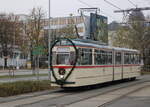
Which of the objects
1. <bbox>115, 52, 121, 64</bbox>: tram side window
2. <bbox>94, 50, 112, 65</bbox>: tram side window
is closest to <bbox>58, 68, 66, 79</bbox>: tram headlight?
<bbox>94, 50, 112, 65</bbox>: tram side window

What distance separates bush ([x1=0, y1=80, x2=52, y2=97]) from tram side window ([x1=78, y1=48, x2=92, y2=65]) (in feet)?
10.2

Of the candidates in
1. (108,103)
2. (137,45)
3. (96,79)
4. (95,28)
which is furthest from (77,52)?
(137,45)

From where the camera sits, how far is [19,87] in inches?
762

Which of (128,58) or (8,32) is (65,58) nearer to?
(128,58)

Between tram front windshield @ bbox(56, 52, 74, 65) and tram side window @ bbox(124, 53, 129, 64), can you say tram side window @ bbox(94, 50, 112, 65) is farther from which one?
tram side window @ bbox(124, 53, 129, 64)

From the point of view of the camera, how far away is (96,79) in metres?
22.5

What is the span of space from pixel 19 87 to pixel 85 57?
4558mm

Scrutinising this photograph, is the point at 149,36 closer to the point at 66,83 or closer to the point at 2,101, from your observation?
the point at 66,83

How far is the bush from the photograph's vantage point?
18203 millimetres

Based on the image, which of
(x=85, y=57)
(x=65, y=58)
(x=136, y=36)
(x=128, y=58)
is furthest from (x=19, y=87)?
(x=136, y=36)

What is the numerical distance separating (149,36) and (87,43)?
111 ft

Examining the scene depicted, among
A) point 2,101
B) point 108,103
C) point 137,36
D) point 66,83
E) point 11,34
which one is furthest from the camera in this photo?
point 11,34

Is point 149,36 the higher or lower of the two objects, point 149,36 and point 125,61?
the higher

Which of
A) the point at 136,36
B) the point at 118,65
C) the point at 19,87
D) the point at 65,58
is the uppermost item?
Result: the point at 136,36
